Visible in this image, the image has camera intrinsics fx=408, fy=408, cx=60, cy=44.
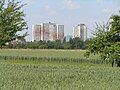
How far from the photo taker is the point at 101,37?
3778 centimetres

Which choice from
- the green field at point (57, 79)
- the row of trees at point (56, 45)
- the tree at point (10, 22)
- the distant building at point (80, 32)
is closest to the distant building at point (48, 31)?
the distant building at point (80, 32)

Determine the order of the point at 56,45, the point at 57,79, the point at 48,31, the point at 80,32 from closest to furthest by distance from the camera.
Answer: the point at 57,79 < the point at 56,45 < the point at 80,32 < the point at 48,31

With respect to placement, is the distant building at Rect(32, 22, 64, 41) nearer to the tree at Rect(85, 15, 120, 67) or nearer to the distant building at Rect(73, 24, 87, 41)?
the distant building at Rect(73, 24, 87, 41)

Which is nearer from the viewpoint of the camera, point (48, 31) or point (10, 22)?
point (10, 22)

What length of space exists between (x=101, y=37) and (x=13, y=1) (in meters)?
13.8

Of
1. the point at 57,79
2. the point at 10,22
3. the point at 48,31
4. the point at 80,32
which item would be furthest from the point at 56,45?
the point at 57,79

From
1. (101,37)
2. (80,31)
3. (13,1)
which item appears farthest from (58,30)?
(101,37)

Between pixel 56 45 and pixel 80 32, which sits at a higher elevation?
pixel 80 32

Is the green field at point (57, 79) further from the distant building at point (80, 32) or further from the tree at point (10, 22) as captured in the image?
the distant building at point (80, 32)

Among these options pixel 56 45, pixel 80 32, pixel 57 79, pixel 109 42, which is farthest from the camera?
pixel 80 32

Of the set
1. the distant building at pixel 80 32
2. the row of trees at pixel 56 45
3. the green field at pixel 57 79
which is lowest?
the green field at pixel 57 79

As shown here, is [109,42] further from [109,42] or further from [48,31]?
[48,31]

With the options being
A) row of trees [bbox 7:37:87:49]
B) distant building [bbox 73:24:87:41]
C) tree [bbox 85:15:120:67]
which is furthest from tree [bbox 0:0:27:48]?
distant building [bbox 73:24:87:41]

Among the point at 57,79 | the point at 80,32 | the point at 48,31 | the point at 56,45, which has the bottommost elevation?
the point at 57,79
